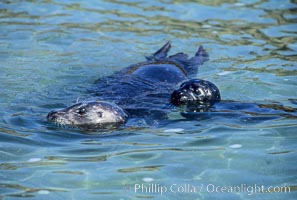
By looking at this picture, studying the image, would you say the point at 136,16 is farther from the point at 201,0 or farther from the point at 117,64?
the point at 117,64

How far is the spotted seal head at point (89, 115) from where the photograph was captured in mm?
6832

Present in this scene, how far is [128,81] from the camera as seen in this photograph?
8180mm

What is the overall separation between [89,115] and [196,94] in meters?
→ 1.45

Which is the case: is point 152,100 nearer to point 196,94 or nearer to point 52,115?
point 196,94

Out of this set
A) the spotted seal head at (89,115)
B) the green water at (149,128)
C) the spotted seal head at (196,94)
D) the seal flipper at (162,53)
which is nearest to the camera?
the green water at (149,128)

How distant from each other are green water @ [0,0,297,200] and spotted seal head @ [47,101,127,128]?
0.15 meters

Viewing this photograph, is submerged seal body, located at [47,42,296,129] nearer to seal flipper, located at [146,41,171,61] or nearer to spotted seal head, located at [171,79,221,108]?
spotted seal head, located at [171,79,221,108]


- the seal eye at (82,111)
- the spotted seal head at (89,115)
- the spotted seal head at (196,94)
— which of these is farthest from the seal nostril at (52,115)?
the spotted seal head at (196,94)

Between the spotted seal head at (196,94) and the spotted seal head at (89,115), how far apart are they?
0.88 metres

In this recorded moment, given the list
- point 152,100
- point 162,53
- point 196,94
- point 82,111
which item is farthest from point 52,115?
point 162,53

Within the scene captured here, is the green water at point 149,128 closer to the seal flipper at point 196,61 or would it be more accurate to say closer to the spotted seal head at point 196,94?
the seal flipper at point 196,61

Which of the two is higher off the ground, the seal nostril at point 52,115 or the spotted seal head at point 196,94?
the spotted seal head at point 196,94

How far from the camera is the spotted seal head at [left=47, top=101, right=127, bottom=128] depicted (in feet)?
22.4

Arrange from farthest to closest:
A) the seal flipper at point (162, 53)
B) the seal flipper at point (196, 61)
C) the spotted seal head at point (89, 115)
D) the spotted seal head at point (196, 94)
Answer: the seal flipper at point (162, 53)
the seal flipper at point (196, 61)
the spotted seal head at point (196, 94)
the spotted seal head at point (89, 115)
